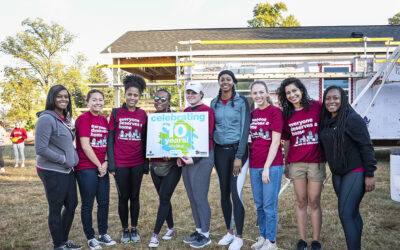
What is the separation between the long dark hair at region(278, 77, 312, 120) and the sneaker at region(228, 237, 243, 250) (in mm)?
1681

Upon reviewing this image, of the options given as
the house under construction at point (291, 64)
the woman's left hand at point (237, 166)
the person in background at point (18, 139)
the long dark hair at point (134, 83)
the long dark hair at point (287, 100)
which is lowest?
the person in background at point (18, 139)

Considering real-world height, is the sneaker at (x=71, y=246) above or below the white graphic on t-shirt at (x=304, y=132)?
below

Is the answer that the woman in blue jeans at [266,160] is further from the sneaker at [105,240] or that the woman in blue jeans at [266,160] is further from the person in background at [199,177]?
the sneaker at [105,240]

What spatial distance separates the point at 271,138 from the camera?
12.3 ft

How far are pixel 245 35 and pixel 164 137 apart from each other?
12.2 metres

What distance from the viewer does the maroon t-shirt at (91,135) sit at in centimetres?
383

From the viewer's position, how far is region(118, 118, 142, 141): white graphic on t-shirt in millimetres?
4000

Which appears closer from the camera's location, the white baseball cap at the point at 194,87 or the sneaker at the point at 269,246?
the sneaker at the point at 269,246

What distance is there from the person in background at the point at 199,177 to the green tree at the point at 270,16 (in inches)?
977

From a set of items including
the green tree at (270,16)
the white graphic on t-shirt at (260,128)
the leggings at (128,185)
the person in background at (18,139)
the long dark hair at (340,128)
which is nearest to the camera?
the long dark hair at (340,128)

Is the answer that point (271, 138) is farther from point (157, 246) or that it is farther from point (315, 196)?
point (157, 246)

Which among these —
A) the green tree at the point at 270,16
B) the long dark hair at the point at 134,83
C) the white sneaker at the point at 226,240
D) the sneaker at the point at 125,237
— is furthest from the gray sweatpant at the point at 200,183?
the green tree at the point at 270,16

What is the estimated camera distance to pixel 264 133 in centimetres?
377

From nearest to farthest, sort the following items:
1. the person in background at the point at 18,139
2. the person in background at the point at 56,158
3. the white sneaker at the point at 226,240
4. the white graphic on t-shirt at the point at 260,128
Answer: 1. the person in background at the point at 56,158
2. the white graphic on t-shirt at the point at 260,128
3. the white sneaker at the point at 226,240
4. the person in background at the point at 18,139
